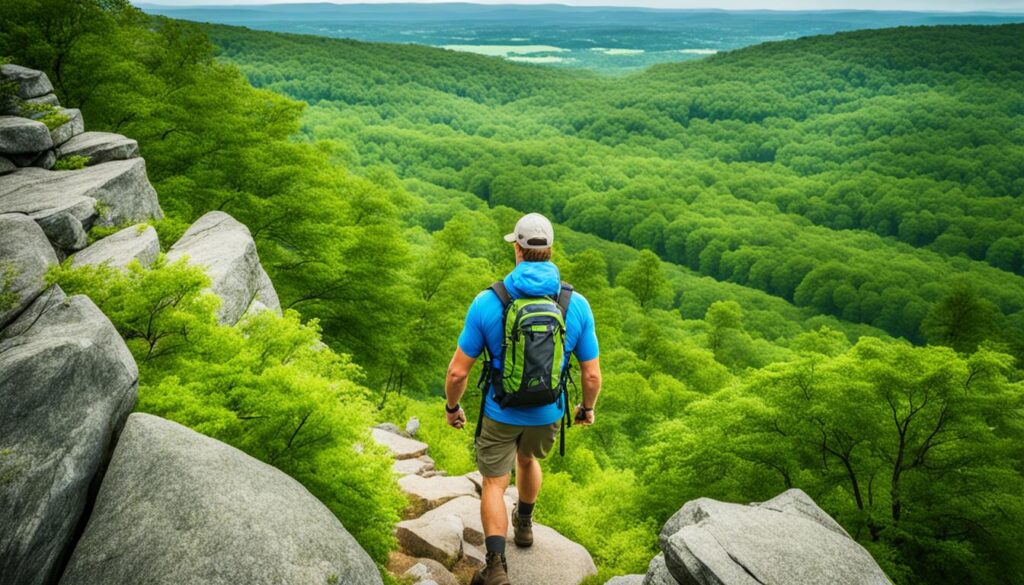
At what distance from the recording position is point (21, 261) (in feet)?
25.5

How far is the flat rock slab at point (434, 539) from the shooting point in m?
9.02

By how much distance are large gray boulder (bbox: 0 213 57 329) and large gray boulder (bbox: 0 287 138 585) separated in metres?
0.43

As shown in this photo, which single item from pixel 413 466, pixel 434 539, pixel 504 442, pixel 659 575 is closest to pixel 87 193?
pixel 413 466

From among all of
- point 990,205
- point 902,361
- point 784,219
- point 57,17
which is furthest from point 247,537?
point 990,205

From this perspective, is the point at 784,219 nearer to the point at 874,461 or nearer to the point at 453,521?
the point at 874,461

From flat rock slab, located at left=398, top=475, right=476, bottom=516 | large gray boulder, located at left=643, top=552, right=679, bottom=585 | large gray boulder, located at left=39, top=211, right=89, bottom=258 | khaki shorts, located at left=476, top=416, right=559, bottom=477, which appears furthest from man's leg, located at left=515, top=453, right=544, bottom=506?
large gray boulder, located at left=39, top=211, right=89, bottom=258

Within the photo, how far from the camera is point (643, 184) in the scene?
142 metres

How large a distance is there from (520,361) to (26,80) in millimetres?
17146

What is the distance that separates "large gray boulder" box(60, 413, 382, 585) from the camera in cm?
542

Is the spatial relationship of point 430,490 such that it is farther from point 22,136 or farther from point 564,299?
point 22,136

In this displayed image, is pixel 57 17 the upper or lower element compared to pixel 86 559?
upper

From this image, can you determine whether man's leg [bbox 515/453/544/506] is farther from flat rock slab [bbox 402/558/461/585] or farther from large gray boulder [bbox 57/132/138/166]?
large gray boulder [bbox 57/132/138/166]

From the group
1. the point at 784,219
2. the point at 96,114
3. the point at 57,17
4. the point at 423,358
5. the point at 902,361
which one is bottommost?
the point at 784,219

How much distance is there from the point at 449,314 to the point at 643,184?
121451 mm
